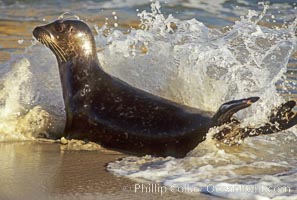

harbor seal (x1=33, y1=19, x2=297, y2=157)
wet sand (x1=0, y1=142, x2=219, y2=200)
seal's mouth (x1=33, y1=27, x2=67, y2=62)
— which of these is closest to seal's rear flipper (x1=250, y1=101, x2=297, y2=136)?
harbor seal (x1=33, y1=19, x2=297, y2=157)

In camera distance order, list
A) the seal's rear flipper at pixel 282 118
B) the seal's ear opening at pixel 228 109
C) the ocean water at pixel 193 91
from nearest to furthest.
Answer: the ocean water at pixel 193 91
the seal's ear opening at pixel 228 109
the seal's rear flipper at pixel 282 118

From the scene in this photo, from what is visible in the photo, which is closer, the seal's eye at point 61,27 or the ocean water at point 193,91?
the ocean water at point 193,91

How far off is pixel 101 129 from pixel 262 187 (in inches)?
64.4

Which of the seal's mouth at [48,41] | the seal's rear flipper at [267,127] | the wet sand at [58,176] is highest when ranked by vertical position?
the seal's mouth at [48,41]

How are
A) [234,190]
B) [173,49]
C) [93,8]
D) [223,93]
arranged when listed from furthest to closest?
[93,8], [173,49], [223,93], [234,190]

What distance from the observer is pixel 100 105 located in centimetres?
619

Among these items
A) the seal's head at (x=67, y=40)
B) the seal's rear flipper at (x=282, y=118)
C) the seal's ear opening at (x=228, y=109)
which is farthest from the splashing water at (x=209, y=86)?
the seal's head at (x=67, y=40)

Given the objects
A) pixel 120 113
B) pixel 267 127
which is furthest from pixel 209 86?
pixel 267 127

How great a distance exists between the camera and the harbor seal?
5.77 metres

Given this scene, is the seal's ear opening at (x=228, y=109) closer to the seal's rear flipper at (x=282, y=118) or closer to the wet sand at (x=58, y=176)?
the seal's rear flipper at (x=282, y=118)

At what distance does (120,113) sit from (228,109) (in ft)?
3.17

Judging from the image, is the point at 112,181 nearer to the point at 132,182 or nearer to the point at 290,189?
the point at 132,182

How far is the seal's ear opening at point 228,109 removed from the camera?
533cm

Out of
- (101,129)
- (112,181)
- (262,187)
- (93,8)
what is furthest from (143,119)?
(93,8)
